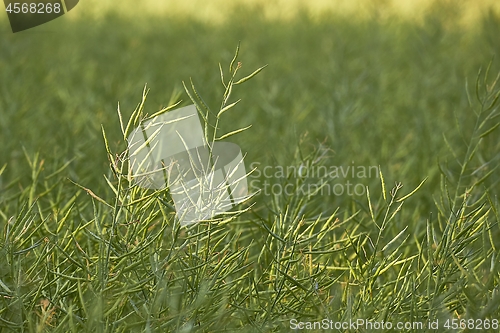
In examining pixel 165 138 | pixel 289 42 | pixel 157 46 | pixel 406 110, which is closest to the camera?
pixel 165 138

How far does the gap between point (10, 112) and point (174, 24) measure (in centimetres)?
90

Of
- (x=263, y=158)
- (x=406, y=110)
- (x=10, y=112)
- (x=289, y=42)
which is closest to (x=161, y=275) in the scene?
(x=263, y=158)

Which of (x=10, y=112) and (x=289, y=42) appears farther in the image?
(x=289, y=42)

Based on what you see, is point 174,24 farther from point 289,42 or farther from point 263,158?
point 263,158

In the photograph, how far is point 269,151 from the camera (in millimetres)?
865

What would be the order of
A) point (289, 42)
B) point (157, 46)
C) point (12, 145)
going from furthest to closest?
point (289, 42) → point (157, 46) → point (12, 145)

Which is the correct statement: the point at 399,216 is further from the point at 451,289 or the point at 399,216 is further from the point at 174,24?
the point at 174,24

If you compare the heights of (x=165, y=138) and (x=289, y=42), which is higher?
(x=165, y=138)

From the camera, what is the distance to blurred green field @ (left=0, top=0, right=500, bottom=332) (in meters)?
0.43

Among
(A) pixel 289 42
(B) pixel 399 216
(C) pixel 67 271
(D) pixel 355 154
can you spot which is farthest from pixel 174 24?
(C) pixel 67 271

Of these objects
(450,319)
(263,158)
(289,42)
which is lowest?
(289,42)

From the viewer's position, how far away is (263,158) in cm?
85

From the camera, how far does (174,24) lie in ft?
5.65

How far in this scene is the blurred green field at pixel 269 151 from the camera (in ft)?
1.41
